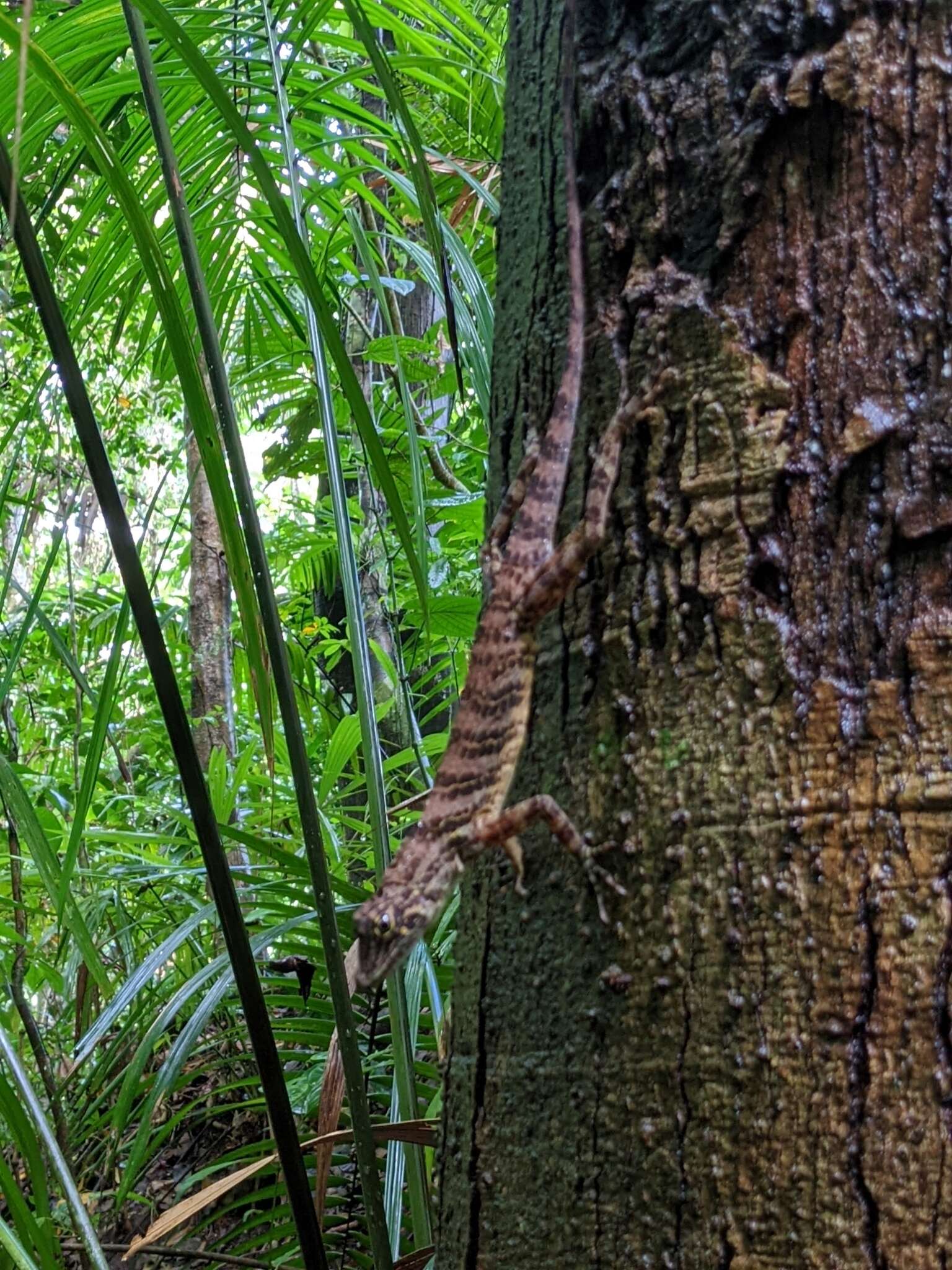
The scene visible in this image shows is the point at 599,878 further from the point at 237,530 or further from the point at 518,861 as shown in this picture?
the point at 237,530

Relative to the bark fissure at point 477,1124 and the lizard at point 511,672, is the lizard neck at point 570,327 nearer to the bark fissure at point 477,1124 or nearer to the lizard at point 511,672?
the lizard at point 511,672

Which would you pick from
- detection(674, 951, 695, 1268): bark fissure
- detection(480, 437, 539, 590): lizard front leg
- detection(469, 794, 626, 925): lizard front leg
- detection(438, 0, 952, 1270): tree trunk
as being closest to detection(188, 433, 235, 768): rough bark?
detection(480, 437, 539, 590): lizard front leg

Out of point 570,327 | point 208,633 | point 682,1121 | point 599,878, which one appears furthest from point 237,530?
point 208,633

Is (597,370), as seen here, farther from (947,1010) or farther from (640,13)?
(947,1010)

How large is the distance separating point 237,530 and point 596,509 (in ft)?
1.59

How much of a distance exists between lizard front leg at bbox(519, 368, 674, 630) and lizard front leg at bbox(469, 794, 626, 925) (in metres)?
0.28

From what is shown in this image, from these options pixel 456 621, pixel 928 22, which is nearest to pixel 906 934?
pixel 928 22

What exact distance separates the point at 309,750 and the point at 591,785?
289 cm

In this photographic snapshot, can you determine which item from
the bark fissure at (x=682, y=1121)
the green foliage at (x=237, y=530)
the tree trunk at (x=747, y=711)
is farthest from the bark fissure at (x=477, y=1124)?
the green foliage at (x=237, y=530)

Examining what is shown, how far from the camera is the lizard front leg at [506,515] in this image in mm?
1339

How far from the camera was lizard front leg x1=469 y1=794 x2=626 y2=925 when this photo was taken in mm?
1119

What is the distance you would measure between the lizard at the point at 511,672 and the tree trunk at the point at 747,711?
31 mm

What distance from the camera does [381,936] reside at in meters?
1.60

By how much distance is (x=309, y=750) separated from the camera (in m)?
3.91
